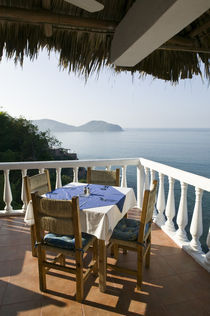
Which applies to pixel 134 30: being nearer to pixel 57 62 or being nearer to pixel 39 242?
pixel 57 62

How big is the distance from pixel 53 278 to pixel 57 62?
2523 millimetres

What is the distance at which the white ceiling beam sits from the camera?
5.24 feet

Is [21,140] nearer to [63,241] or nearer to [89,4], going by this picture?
[63,241]

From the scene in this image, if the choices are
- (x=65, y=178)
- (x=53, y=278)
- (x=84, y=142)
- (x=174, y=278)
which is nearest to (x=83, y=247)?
(x=53, y=278)

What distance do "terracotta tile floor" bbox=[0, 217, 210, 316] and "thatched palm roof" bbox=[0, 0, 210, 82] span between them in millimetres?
2365

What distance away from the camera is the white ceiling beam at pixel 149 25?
1.60 m

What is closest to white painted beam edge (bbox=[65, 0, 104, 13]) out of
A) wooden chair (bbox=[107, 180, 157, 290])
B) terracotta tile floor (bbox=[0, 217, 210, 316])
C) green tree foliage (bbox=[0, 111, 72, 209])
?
wooden chair (bbox=[107, 180, 157, 290])

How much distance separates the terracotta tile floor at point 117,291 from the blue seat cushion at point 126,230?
471 millimetres

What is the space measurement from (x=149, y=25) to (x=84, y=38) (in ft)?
3.64

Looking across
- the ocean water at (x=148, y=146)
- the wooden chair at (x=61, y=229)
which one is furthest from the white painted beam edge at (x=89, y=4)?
the ocean water at (x=148, y=146)

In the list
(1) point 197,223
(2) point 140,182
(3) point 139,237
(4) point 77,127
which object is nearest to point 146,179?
(2) point 140,182

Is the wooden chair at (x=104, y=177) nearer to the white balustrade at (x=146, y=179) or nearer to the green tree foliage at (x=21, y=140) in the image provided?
the white balustrade at (x=146, y=179)

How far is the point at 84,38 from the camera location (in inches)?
107

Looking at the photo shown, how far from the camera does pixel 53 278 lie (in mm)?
2268
